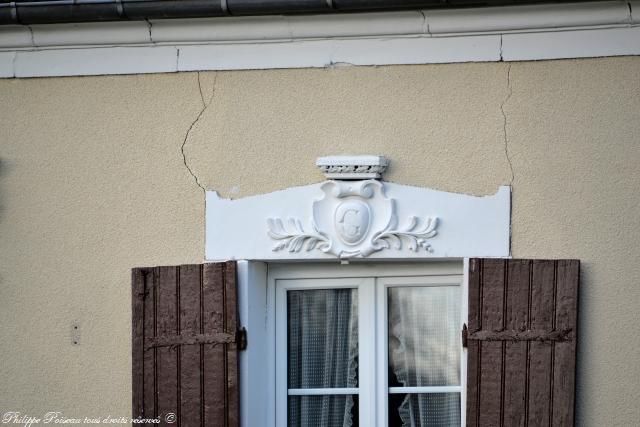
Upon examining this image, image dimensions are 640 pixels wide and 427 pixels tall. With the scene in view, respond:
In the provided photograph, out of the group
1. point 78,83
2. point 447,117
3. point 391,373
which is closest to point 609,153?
point 447,117

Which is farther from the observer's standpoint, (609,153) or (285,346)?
(285,346)

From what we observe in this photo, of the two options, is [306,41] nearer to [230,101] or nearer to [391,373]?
[230,101]

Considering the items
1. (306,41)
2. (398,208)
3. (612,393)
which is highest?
(306,41)

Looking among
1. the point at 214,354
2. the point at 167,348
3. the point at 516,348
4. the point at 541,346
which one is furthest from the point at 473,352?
the point at 167,348

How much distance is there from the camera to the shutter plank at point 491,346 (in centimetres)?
571

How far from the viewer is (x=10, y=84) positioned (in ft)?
20.8

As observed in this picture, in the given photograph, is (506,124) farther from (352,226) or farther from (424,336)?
(424,336)

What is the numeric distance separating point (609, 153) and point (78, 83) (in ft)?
8.82

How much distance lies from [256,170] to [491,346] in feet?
4.74

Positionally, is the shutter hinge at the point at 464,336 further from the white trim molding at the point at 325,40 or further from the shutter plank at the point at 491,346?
the white trim molding at the point at 325,40

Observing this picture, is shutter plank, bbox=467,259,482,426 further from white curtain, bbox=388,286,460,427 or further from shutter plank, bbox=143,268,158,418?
shutter plank, bbox=143,268,158,418

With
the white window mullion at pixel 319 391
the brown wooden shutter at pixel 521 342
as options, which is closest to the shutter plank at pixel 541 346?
the brown wooden shutter at pixel 521 342

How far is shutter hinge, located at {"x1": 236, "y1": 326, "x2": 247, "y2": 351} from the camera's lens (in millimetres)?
5898

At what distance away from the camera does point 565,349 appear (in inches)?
223
